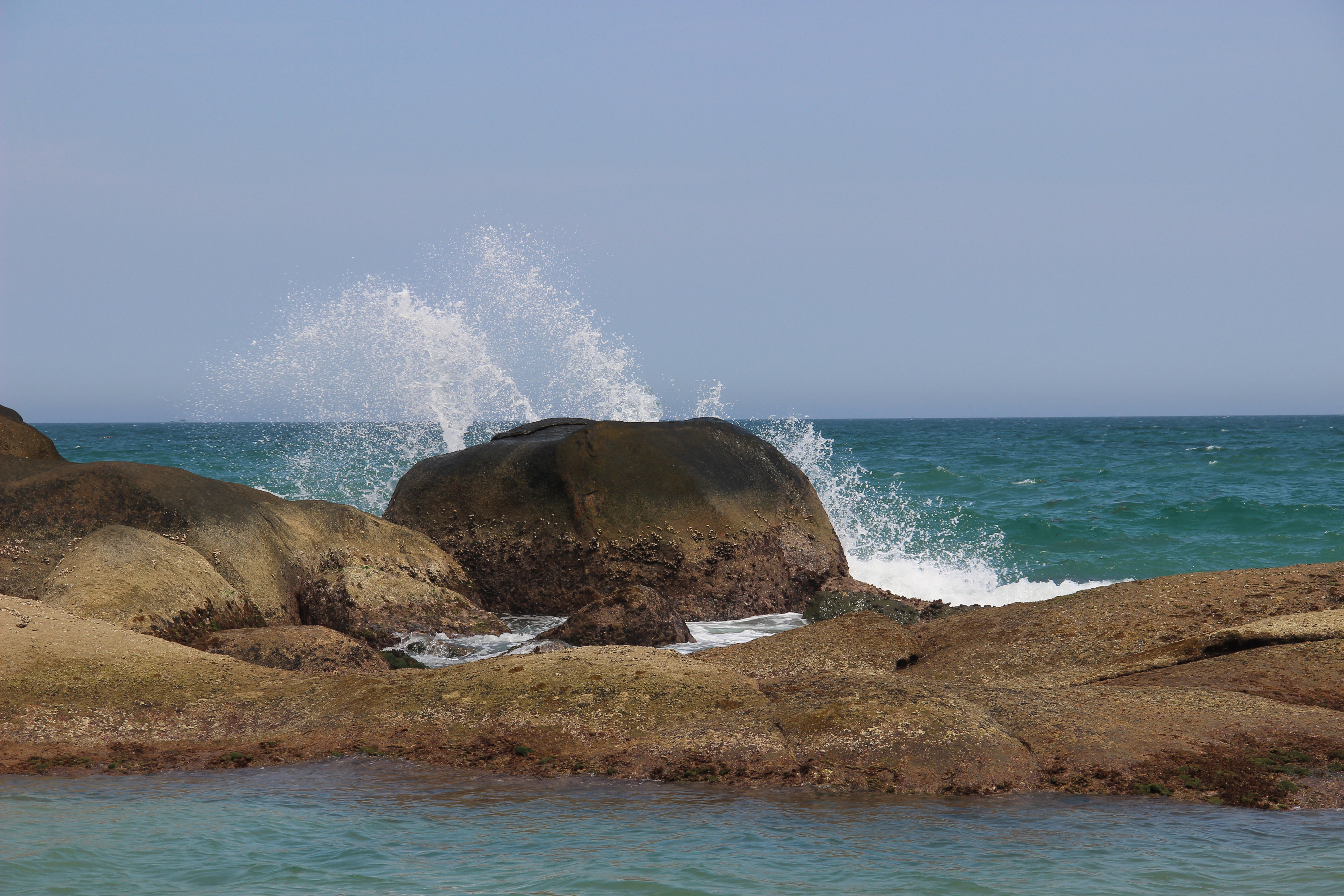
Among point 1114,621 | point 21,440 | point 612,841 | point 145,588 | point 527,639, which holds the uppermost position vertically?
point 21,440

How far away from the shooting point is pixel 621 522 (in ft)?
29.1

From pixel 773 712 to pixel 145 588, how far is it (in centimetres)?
405

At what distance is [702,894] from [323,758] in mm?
2059

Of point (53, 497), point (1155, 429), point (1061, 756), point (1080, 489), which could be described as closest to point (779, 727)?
point (1061, 756)

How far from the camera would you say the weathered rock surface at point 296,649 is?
5.84m

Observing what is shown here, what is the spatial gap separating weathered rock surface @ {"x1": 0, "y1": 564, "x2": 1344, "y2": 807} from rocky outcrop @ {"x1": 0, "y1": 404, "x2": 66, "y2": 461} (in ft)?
12.1

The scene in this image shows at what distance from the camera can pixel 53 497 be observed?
7.02 m

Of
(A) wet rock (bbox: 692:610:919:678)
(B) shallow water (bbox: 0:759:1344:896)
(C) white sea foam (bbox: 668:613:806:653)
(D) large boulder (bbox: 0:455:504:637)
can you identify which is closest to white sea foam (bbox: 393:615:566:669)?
(D) large boulder (bbox: 0:455:504:637)

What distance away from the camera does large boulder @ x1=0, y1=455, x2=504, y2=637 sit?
686cm

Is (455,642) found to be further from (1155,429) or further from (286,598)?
(1155,429)

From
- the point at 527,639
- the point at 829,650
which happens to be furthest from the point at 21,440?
the point at 829,650

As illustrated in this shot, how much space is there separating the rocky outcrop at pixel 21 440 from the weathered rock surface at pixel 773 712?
12.1ft

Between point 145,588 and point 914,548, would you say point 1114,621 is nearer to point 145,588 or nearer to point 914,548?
point 145,588

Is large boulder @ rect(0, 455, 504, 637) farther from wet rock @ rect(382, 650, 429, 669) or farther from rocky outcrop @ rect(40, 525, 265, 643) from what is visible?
wet rock @ rect(382, 650, 429, 669)
